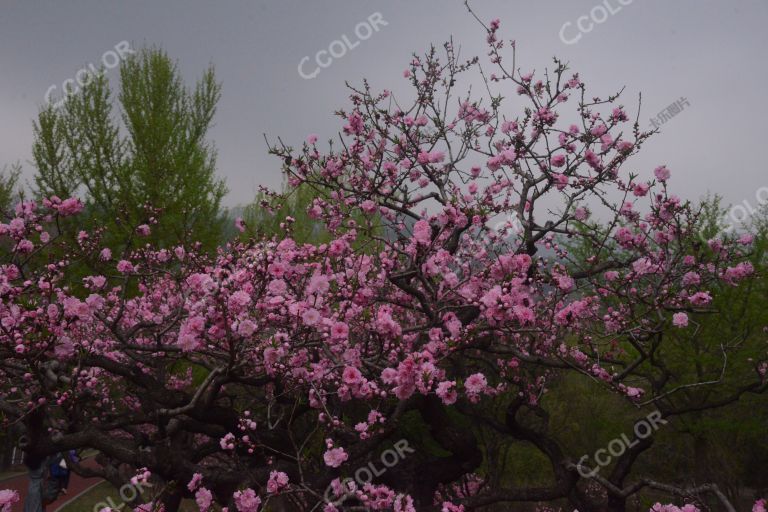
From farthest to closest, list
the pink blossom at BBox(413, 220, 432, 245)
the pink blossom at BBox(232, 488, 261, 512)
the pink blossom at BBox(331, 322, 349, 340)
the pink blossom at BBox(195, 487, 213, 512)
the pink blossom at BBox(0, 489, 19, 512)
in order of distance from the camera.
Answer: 1. the pink blossom at BBox(195, 487, 213, 512)
2. the pink blossom at BBox(413, 220, 432, 245)
3. the pink blossom at BBox(232, 488, 261, 512)
4. the pink blossom at BBox(331, 322, 349, 340)
5. the pink blossom at BBox(0, 489, 19, 512)

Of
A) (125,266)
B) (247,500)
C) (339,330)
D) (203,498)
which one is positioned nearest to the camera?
(339,330)

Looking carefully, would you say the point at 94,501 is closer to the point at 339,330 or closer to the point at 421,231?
the point at 339,330

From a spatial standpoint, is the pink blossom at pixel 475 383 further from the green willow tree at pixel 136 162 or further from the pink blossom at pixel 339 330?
the green willow tree at pixel 136 162

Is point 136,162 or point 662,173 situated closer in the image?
point 662,173

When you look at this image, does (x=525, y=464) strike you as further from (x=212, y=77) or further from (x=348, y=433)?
(x=212, y=77)

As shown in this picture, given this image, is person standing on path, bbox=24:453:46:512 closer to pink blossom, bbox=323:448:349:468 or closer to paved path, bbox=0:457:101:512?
pink blossom, bbox=323:448:349:468

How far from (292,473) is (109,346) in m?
3.18

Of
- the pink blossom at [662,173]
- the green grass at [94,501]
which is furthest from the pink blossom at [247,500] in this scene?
the green grass at [94,501]

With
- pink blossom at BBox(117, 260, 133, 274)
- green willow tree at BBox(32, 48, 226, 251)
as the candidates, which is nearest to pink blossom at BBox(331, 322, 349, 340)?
pink blossom at BBox(117, 260, 133, 274)

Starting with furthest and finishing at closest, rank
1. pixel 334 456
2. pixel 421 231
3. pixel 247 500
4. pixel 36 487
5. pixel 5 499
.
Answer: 1. pixel 36 487
2. pixel 334 456
3. pixel 421 231
4. pixel 247 500
5. pixel 5 499

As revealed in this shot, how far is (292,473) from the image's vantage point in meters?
6.59

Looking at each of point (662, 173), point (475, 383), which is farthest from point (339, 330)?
point (662, 173)

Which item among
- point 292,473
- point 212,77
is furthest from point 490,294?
point 212,77

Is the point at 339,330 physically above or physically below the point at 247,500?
above
